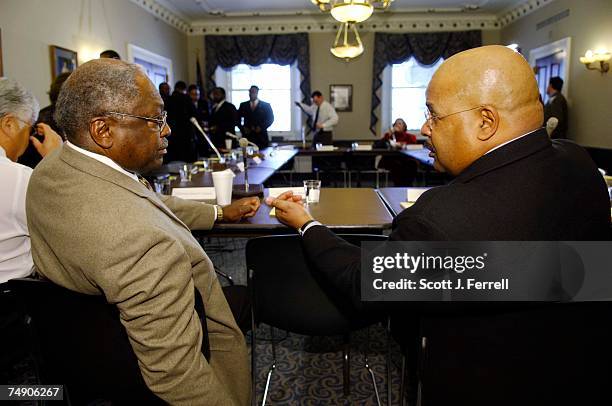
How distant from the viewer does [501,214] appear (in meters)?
0.86

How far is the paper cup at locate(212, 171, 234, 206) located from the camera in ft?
6.86

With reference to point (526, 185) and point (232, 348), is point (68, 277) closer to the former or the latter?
point (232, 348)

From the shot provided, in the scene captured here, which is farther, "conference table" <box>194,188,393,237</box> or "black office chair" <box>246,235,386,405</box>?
"conference table" <box>194,188,393,237</box>

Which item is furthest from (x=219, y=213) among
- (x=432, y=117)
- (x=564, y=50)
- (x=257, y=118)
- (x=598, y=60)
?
(x=564, y=50)

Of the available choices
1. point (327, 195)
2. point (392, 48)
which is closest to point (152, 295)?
point (327, 195)

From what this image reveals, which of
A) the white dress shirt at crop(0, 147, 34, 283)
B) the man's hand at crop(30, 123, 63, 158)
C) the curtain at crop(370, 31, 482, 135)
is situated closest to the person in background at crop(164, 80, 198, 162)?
the man's hand at crop(30, 123, 63, 158)

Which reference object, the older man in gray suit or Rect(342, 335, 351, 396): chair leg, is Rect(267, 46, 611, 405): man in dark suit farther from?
Rect(342, 335, 351, 396): chair leg

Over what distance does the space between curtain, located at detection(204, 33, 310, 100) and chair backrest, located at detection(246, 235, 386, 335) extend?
8.29m

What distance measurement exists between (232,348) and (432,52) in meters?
8.99

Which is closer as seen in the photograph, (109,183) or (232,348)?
(109,183)

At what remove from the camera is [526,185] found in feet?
2.89

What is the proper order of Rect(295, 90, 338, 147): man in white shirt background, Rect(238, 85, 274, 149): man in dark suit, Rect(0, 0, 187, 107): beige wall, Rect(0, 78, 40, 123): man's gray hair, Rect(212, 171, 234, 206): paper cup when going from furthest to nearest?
Rect(295, 90, 338, 147): man in white shirt background, Rect(238, 85, 274, 149): man in dark suit, Rect(0, 0, 187, 107): beige wall, Rect(212, 171, 234, 206): paper cup, Rect(0, 78, 40, 123): man's gray hair

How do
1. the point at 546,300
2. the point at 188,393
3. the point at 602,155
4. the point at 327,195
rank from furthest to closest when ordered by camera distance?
1. the point at 602,155
2. the point at 327,195
3. the point at 188,393
4. the point at 546,300

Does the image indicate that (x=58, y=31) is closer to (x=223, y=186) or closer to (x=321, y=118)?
(x=223, y=186)
